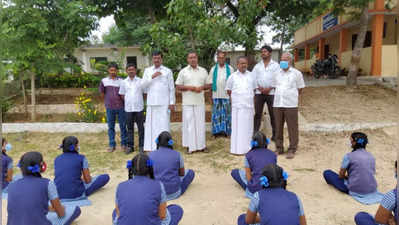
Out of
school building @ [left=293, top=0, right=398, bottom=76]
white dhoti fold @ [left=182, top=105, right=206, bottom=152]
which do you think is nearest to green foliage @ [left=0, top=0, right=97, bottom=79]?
white dhoti fold @ [left=182, top=105, right=206, bottom=152]

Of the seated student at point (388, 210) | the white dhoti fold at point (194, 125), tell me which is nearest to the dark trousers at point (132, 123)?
the white dhoti fold at point (194, 125)

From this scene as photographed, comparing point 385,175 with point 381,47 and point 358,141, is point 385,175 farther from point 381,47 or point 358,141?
point 381,47

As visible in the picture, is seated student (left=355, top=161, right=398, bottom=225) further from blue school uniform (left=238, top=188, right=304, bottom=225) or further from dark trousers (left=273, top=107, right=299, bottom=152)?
dark trousers (left=273, top=107, right=299, bottom=152)

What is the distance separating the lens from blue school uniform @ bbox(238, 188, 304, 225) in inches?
91.5

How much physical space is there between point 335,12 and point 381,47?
11.2 feet

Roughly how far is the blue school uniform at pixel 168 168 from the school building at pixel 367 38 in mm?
5219

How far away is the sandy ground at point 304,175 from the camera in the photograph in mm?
3477

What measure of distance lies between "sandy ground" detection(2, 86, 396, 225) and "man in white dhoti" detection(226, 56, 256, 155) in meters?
0.28

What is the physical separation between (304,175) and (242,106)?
1.64 m

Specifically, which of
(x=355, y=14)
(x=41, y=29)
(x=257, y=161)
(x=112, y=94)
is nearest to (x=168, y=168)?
(x=257, y=161)

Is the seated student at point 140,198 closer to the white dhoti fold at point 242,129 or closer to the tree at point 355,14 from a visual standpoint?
the white dhoti fold at point 242,129

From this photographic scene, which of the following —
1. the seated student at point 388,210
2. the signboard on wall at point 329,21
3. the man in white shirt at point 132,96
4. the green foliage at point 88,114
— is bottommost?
the seated student at point 388,210

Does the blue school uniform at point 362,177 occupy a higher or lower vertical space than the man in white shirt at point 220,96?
lower

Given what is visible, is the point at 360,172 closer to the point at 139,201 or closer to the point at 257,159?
the point at 257,159
